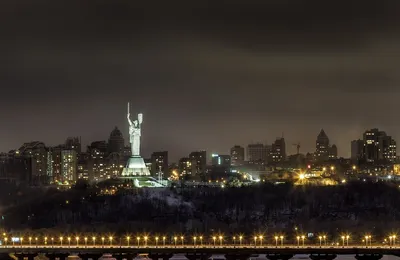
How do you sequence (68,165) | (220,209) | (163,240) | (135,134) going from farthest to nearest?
1. (68,165)
2. (135,134)
3. (220,209)
4. (163,240)

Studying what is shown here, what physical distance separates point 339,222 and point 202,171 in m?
76.4

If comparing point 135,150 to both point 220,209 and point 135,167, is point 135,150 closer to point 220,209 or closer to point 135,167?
point 135,167

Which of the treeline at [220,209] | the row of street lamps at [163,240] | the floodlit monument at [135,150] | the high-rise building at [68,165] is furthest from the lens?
the high-rise building at [68,165]

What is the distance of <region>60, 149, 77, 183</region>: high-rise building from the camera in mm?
171375

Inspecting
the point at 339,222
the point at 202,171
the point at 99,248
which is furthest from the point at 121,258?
the point at 202,171

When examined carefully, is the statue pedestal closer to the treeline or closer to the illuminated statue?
the illuminated statue

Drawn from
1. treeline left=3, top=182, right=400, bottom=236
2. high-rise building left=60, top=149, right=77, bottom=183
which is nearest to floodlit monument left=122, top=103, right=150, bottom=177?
treeline left=3, top=182, right=400, bottom=236

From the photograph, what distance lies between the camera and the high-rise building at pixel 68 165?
171 m

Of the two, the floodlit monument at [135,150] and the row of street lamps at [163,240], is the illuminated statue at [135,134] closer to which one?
the floodlit monument at [135,150]

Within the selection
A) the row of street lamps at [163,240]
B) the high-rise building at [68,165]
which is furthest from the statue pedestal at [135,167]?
the row of street lamps at [163,240]

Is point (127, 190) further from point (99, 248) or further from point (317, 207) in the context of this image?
point (99, 248)

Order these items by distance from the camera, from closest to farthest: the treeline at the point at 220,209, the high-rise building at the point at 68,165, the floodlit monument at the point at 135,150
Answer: the treeline at the point at 220,209 → the floodlit monument at the point at 135,150 → the high-rise building at the point at 68,165

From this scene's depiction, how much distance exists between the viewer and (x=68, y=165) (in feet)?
565

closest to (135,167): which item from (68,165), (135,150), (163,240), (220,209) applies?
(135,150)
